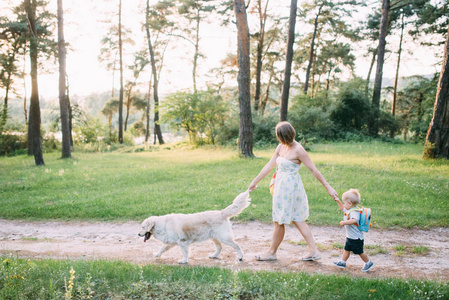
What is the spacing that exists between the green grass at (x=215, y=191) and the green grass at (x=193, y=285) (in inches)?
135

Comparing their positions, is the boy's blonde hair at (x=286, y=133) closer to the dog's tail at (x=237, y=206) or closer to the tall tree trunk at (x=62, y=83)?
the dog's tail at (x=237, y=206)

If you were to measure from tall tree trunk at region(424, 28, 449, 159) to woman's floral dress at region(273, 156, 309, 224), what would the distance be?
1126 centimetres

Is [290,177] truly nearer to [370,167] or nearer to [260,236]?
[260,236]

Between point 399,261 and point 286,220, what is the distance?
229 centimetres

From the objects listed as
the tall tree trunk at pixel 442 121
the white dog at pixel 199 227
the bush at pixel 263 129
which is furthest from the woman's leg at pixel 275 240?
the bush at pixel 263 129

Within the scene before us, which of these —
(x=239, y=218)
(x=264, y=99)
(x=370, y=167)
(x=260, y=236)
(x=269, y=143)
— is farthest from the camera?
(x=264, y=99)

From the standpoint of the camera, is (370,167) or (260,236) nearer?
(260,236)

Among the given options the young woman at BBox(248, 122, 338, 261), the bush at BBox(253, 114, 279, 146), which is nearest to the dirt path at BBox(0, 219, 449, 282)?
the young woman at BBox(248, 122, 338, 261)

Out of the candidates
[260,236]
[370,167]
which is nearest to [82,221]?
[260,236]

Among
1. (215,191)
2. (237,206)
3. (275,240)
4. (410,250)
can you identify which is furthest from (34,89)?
(410,250)

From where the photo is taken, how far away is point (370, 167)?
12523mm

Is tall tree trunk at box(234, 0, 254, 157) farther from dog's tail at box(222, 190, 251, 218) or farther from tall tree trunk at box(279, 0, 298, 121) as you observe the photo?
dog's tail at box(222, 190, 251, 218)

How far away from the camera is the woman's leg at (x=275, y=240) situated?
5.46 m

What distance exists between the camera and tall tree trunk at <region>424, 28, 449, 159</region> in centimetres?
1309
